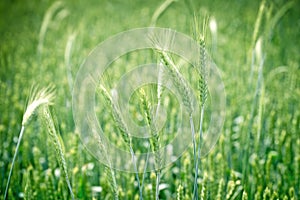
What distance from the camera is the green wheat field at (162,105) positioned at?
4.50ft

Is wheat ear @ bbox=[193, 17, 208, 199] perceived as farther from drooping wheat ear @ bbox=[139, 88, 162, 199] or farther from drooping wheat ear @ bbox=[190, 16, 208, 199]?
drooping wheat ear @ bbox=[139, 88, 162, 199]

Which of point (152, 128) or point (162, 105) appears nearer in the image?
point (152, 128)

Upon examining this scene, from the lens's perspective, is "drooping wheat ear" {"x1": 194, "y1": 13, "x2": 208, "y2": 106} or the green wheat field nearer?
"drooping wheat ear" {"x1": 194, "y1": 13, "x2": 208, "y2": 106}

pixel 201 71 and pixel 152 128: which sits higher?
pixel 201 71

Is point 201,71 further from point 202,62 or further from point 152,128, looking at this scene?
point 152,128

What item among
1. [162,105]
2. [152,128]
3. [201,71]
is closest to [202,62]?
[201,71]

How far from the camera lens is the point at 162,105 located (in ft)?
8.18

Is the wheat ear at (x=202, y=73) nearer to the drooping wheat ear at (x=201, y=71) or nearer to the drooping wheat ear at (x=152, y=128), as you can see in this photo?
the drooping wheat ear at (x=201, y=71)

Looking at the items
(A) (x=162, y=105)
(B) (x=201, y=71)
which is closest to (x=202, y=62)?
(B) (x=201, y=71)

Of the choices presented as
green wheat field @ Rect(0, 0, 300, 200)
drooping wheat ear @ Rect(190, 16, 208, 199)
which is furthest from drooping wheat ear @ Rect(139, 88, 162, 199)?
drooping wheat ear @ Rect(190, 16, 208, 199)

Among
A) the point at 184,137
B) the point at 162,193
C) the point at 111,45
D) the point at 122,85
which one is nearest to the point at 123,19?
the point at 111,45

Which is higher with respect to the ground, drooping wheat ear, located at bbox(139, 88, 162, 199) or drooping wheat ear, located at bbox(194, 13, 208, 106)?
drooping wheat ear, located at bbox(194, 13, 208, 106)

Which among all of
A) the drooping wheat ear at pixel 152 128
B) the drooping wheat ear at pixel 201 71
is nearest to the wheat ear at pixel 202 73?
the drooping wheat ear at pixel 201 71

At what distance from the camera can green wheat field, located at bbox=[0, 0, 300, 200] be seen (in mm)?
1372
